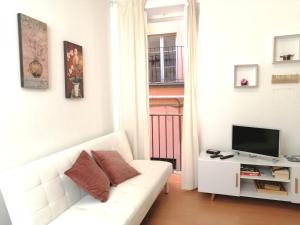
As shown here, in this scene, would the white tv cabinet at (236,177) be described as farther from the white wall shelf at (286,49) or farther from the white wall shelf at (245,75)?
the white wall shelf at (286,49)

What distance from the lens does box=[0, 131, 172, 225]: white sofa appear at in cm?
157

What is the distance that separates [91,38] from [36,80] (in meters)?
1.14

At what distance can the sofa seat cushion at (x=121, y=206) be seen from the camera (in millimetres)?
1695

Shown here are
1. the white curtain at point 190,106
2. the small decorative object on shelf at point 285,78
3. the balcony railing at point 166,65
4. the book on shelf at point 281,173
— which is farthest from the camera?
the balcony railing at point 166,65

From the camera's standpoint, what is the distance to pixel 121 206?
6.16ft

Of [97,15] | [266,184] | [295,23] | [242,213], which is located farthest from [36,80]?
[295,23]

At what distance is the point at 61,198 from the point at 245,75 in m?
2.51

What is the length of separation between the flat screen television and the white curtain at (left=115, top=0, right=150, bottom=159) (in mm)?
1185

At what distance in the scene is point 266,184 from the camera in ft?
9.16

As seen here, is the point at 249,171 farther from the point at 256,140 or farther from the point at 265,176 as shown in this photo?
the point at 256,140

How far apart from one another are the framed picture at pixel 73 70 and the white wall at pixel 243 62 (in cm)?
154

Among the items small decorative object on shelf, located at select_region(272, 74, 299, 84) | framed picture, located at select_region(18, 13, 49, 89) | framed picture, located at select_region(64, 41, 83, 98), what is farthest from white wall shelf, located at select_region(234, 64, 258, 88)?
framed picture, located at select_region(18, 13, 49, 89)

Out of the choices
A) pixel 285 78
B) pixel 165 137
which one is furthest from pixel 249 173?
pixel 165 137

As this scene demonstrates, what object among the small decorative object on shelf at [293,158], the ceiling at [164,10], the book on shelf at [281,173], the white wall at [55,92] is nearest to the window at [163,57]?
the ceiling at [164,10]
